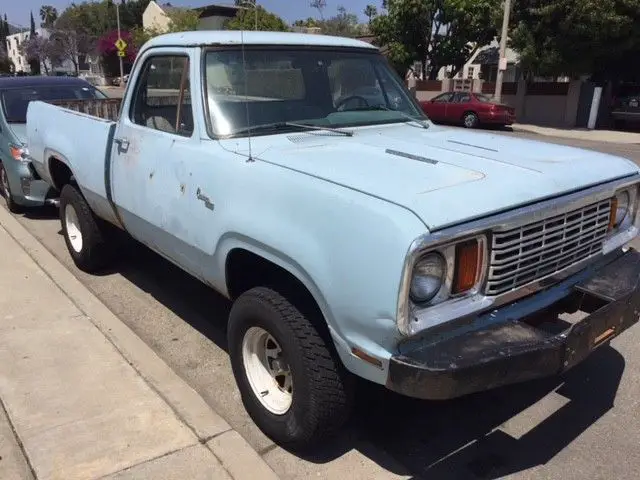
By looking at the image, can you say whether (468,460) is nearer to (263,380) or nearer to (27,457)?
Result: (263,380)

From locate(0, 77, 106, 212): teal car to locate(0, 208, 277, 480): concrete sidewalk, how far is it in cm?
274

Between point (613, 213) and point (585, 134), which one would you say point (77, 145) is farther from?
point (585, 134)

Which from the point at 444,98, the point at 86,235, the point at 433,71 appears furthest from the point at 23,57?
the point at 86,235

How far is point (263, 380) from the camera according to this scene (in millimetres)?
3154

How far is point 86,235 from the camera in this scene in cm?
506

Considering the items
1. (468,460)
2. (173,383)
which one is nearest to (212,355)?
(173,383)

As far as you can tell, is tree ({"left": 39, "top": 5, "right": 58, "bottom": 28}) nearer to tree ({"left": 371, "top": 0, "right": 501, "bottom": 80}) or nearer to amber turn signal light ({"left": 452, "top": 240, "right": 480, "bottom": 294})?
tree ({"left": 371, "top": 0, "right": 501, "bottom": 80})

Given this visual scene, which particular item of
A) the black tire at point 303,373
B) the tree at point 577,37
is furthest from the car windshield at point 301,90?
the tree at point 577,37

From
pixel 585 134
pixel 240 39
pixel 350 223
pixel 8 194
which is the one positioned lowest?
pixel 585 134

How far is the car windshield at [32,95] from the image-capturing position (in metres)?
7.34

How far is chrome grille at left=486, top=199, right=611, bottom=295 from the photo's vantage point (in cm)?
252

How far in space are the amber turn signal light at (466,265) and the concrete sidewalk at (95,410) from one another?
121 centimetres

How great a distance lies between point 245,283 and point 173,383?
0.74 m

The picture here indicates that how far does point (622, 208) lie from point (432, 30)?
88.1ft
